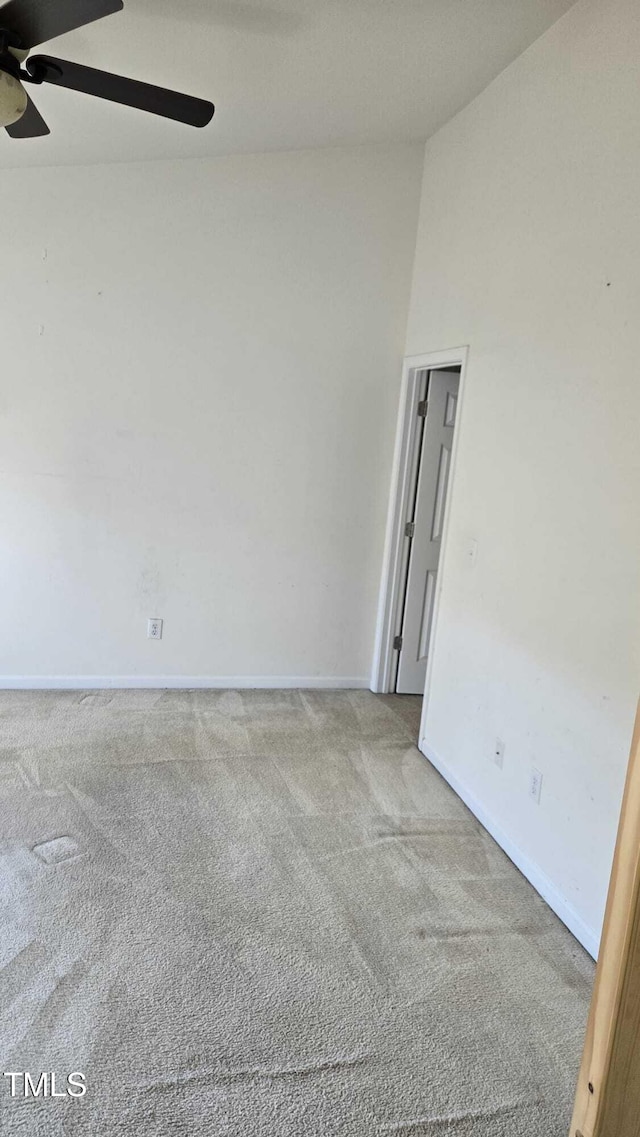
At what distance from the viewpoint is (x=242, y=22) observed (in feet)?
8.14

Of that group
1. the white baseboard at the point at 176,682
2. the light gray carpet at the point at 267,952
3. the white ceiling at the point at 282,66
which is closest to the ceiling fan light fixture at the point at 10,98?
the white ceiling at the point at 282,66

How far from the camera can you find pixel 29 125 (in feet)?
7.97

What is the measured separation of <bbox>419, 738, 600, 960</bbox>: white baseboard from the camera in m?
2.37

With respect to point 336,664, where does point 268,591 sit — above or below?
above

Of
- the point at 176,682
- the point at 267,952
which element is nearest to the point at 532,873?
the point at 267,952

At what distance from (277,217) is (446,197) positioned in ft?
3.02

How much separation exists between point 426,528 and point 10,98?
304cm

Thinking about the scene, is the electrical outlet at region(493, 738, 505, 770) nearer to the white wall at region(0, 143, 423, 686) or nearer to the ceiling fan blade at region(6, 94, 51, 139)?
the white wall at region(0, 143, 423, 686)

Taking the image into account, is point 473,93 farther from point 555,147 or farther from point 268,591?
point 268,591

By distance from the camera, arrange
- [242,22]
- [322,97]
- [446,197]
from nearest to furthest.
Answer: [242,22], [322,97], [446,197]

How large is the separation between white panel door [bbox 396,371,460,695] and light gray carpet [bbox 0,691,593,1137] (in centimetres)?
107

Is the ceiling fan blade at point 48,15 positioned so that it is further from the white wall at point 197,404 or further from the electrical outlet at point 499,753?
the electrical outlet at point 499,753

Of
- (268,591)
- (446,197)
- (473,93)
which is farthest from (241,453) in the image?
(473,93)

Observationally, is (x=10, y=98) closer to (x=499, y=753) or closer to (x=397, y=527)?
(x=499, y=753)
